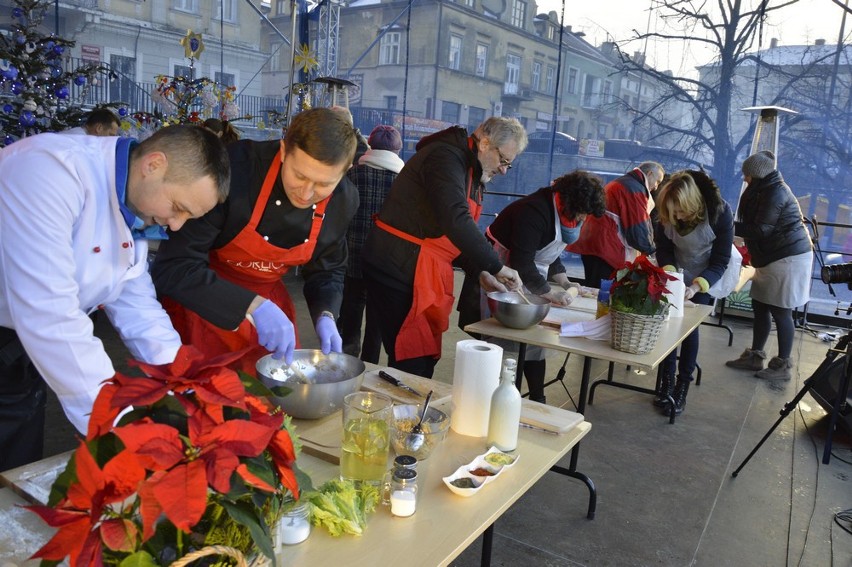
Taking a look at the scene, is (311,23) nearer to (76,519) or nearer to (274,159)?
(274,159)

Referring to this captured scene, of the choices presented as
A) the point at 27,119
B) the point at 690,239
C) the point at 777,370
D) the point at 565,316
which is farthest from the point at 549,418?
the point at 27,119

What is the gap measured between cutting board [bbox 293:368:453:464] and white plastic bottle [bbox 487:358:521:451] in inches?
8.1

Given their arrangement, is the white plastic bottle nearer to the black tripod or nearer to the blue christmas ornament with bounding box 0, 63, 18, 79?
the black tripod

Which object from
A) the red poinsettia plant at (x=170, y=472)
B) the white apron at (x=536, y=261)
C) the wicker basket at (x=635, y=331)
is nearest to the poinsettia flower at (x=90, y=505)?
A: the red poinsettia plant at (x=170, y=472)

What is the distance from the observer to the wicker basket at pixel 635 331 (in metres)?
2.55

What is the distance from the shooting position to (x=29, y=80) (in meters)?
4.90

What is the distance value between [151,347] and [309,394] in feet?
1.23

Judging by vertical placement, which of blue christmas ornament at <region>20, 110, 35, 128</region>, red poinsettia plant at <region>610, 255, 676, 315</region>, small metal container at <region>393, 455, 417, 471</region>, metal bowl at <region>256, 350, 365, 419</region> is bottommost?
small metal container at <region>393, 455, 417, 471</region>

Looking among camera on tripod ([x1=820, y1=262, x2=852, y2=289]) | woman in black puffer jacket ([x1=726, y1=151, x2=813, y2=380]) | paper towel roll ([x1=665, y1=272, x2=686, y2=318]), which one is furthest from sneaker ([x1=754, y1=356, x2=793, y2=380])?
paper towel roll ([x1=665, y1=272, x2=686, y2=318])

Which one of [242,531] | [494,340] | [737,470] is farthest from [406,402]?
[737,470]

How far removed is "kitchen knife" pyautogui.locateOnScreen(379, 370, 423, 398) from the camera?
5.93ft

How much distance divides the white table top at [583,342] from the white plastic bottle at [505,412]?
42.8 inches

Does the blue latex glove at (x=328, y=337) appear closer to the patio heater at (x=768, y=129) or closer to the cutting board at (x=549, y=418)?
the cutting board at (x=549, y=418)

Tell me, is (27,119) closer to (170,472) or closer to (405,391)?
(405,391)
